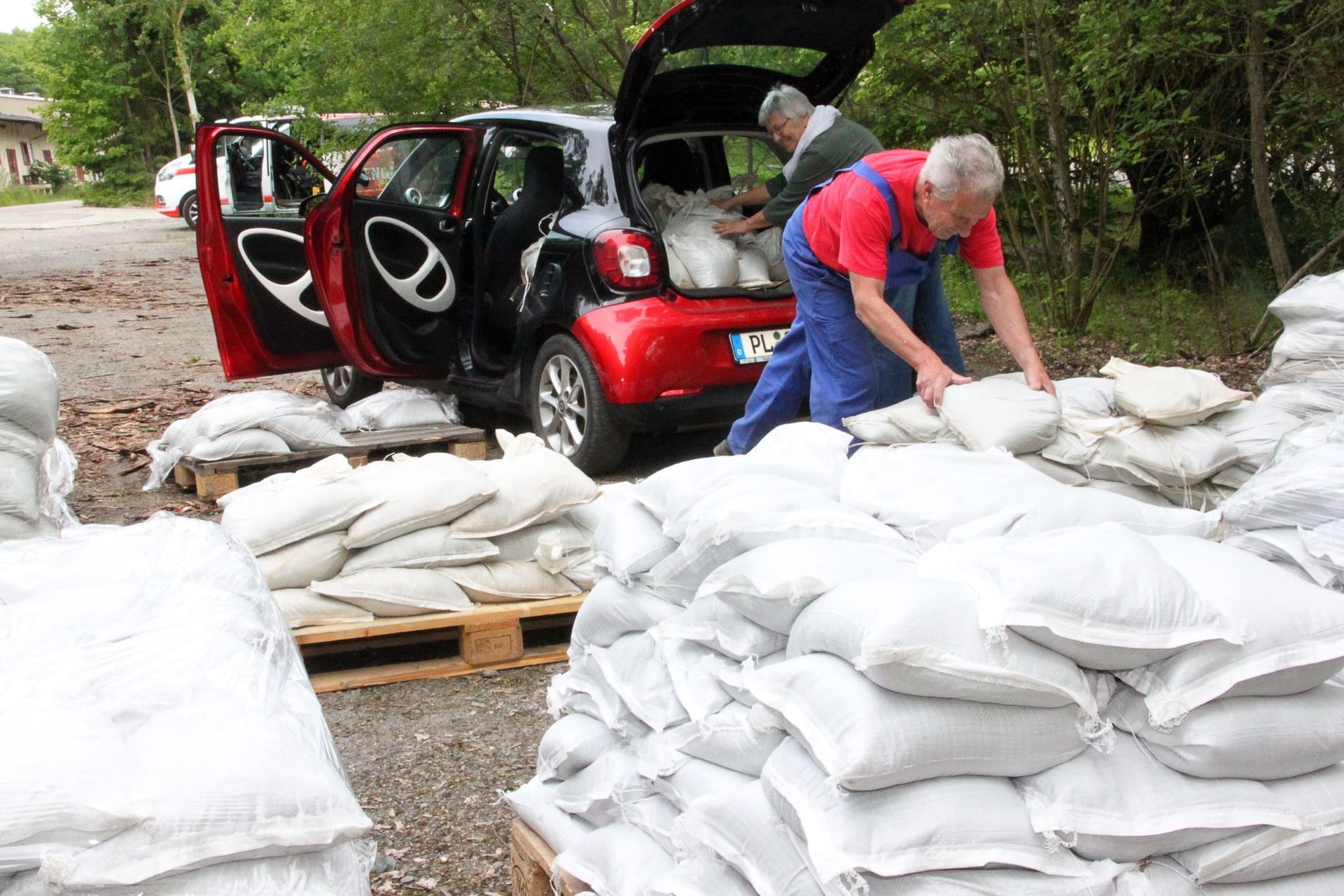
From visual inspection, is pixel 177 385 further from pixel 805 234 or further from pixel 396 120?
pixel 805 234

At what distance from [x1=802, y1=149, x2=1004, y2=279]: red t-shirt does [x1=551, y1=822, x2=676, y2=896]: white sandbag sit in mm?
2082

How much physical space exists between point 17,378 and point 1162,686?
329 centimetres

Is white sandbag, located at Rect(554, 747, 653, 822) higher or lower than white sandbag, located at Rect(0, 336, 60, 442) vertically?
lower

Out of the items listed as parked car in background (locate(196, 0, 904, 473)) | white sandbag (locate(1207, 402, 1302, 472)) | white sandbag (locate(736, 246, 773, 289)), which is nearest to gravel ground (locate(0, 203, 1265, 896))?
parked car in background (locate(196, 0, 904, 473))

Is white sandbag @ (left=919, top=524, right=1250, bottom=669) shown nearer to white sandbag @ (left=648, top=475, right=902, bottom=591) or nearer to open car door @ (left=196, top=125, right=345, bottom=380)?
white sandbag @ (left=648, top=475, right=902, bottom=591)

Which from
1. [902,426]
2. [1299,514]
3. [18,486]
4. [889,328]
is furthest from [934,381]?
Answer: [18,486]

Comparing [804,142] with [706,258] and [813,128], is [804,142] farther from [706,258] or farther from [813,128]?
[706,258]

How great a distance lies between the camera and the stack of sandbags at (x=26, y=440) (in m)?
3.41

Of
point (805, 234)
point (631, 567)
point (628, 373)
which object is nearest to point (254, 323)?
point (628, 373)

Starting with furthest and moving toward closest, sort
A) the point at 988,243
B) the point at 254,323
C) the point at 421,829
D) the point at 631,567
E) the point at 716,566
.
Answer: the point at 254,323, the point at 988,243, the point at 421,829, the point at 631,567, the point at 716,566

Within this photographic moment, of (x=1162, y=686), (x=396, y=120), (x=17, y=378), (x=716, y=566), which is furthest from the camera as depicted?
(x=396, y=120)

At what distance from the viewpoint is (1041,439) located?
120 inches

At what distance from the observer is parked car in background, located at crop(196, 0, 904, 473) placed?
5430 millimetres

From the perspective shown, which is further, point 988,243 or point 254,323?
point 254,323
